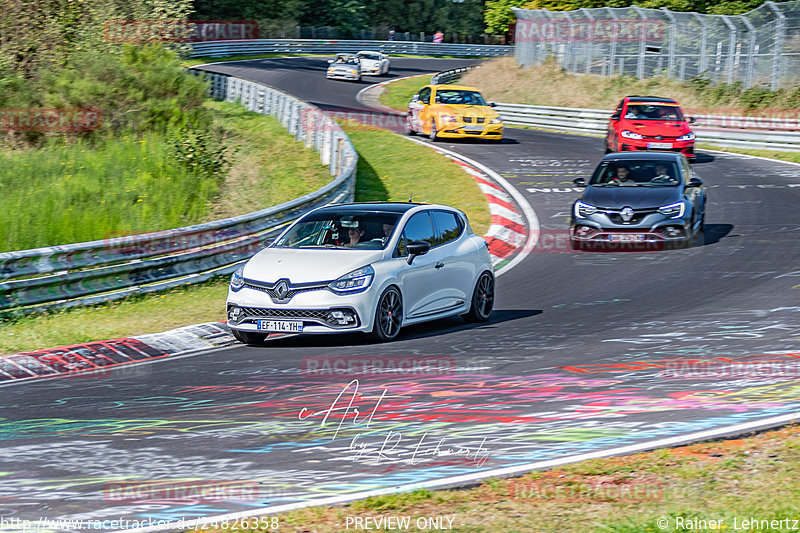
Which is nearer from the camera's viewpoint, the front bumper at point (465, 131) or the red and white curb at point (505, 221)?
the red and white curb at point (505, 221)

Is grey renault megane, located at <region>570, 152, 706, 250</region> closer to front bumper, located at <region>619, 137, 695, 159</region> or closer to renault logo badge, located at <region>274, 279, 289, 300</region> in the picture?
renault logo badge, located at <region>274, 279, 289, 300</region>

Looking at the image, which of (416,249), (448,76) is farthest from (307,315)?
(448,76)

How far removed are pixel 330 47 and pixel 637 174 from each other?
63.5 meters

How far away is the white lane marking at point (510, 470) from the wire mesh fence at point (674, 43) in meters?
33.6

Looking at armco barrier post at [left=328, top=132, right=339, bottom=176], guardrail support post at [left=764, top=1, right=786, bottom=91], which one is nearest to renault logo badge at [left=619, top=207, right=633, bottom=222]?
armco barrier post at [left=328, top=132, right=339, bottom=176]

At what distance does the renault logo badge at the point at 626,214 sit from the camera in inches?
699

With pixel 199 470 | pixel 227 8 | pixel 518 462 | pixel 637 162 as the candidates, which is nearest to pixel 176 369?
pixel 199 470

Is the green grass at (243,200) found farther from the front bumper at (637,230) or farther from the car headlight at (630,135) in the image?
the car headlight at (630,135)

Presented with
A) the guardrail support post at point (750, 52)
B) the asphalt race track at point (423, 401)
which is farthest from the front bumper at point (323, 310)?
the guardrail support post at point (750, 52)

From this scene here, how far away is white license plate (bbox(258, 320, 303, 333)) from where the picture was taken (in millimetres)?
11141

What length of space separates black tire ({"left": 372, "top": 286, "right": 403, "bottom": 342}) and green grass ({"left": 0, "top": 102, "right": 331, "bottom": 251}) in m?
7.29

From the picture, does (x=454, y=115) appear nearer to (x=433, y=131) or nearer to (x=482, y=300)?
(x=433, y=131)

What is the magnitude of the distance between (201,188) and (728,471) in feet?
56.6

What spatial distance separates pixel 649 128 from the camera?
91.1ft
